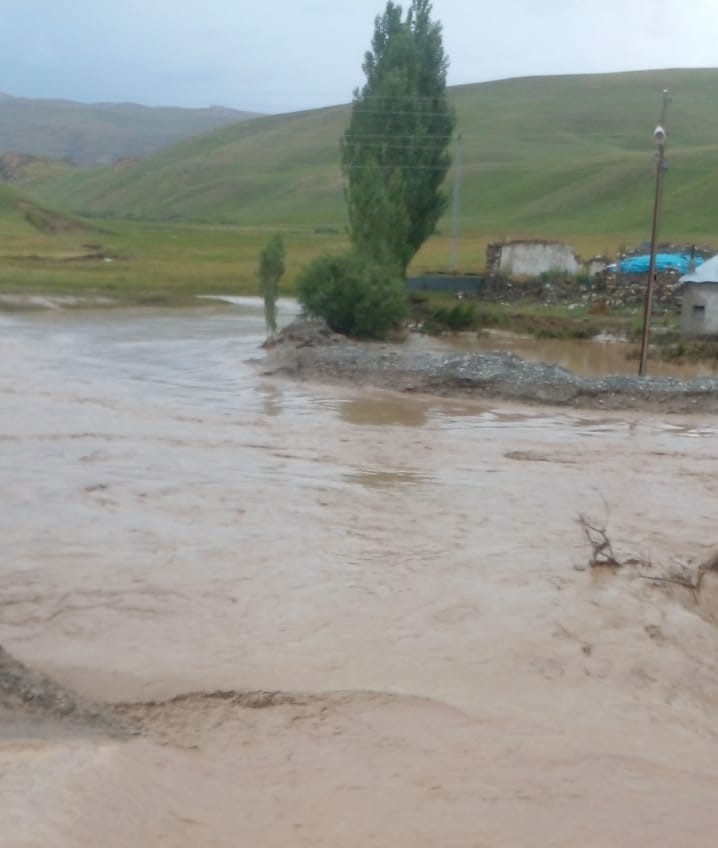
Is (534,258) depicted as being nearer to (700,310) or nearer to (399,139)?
(399,139)

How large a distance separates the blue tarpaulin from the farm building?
6.06 metres

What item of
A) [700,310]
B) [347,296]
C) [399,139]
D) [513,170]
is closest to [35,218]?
[399,139]

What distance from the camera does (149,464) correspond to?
14.4m

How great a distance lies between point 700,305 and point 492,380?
12266mm

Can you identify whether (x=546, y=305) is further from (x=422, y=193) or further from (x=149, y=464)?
(x=149, y=464)

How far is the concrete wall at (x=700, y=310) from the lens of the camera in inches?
1259

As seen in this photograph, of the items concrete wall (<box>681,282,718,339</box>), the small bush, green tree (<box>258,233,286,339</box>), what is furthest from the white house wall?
green tree (<box>258,233,286,339</box>)

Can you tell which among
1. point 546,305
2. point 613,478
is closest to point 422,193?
point 546,305

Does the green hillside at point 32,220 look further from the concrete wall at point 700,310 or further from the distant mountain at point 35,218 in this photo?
the concrete wall at point 700,310

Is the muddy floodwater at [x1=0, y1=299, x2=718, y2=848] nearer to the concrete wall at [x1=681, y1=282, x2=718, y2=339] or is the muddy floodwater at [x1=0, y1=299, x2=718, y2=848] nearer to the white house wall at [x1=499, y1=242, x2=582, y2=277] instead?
the concrete wall at [x1=681, y1=282, x2=718, y2=339]

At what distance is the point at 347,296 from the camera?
29.8 metres

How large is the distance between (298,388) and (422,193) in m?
19.0

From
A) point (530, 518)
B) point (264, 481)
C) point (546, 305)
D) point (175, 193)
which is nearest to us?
point (530, 518)

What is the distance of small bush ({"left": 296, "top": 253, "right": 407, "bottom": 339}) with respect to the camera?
29.9 m
